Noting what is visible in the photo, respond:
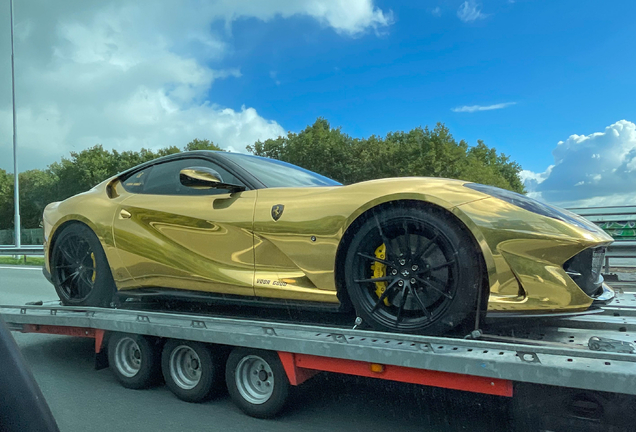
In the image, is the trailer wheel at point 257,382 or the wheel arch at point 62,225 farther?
the wheel arch at point 62,225

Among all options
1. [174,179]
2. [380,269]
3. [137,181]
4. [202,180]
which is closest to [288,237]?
[380,269]

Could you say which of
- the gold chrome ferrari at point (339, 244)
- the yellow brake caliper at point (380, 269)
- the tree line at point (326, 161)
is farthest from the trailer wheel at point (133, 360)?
the tree line at point (326, 161)

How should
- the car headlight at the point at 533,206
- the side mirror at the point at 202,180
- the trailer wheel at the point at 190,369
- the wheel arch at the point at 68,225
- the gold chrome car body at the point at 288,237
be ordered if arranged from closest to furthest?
1. the gold chrome car body at the point at 288,237
2. the car headlight at the point at 533,206
3. the side mirror at the point at 202,180
4. the trailer wheel at the point at 190,369
5. the wheel arch at the point at 68,225

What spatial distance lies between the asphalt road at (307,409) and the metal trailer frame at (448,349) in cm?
37

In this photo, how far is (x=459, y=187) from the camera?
2.88 metres

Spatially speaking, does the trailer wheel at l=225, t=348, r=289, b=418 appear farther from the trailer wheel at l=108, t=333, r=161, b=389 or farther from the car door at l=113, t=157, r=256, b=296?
the trailer wheel at l=108, t=333, r=161, b=389

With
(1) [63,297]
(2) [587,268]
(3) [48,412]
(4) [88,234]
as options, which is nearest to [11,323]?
(1) [63,297]

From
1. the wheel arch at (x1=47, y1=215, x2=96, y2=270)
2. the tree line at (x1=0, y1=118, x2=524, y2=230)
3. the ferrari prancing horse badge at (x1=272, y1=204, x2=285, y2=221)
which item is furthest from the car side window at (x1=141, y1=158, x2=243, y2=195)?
the tree line at (x1=0, y1=118, x2=524, y2=230)

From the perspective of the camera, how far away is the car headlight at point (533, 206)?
2.69 meters

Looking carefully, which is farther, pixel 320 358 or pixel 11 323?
pixel 11 323

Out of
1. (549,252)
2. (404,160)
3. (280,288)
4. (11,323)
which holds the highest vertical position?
(404,160)

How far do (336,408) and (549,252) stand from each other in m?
1.74

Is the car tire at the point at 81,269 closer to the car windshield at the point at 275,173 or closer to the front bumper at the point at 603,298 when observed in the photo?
the car windshield at the point at 275,173

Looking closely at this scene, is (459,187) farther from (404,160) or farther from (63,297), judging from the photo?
(404,160)
